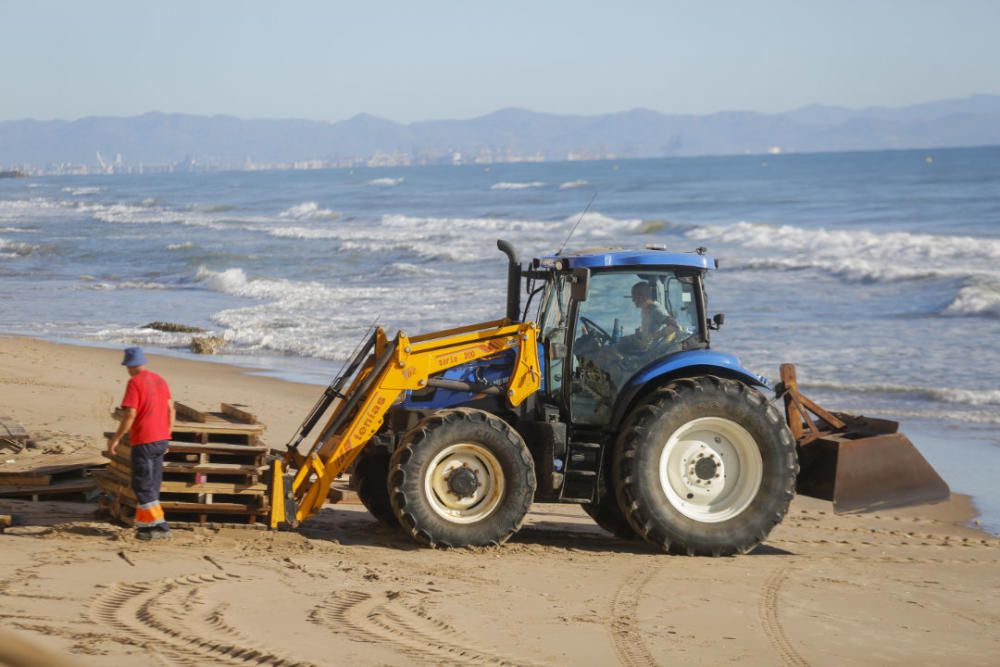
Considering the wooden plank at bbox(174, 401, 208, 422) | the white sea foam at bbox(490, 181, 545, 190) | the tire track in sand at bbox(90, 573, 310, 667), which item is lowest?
the tire track in sand at bbox(90, 573, 310, 667)

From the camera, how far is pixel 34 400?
551 inches

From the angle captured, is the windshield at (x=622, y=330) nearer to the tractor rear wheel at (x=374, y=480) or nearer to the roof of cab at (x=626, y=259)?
the roof of cab at (x=626, y=259)

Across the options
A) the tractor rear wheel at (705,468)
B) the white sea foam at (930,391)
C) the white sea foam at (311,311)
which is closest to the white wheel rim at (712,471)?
the tractor rear wheel at (705,468)

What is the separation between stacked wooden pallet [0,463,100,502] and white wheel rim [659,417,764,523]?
418 centimetres

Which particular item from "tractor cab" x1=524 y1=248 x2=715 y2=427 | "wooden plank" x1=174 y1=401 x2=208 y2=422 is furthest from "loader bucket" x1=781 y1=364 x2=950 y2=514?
"wooden plank" x1=174 y1=401 x2=208 y2=422

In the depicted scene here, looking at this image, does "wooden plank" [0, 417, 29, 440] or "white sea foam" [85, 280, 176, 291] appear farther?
"white sea foam" [85, 280, 176, 291]

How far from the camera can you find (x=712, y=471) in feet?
Result: 28.5

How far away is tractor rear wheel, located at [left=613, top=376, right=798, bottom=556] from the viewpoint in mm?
8422

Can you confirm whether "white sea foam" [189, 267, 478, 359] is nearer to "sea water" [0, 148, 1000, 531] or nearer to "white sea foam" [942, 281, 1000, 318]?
"sea water" [0, 148, 1000, 531]

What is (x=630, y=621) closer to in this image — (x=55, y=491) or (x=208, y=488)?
(x=208, y=488)

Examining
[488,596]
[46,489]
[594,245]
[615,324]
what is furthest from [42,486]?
[594,245]

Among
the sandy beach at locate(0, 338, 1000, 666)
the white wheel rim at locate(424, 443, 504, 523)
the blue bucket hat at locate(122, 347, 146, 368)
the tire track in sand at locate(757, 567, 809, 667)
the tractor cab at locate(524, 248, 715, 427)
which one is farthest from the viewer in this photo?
the tractor cab at locate(524, 248, 715, 427)

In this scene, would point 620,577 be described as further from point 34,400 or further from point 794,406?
point 34,400

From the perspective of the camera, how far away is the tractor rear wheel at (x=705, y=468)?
27.6 feet
